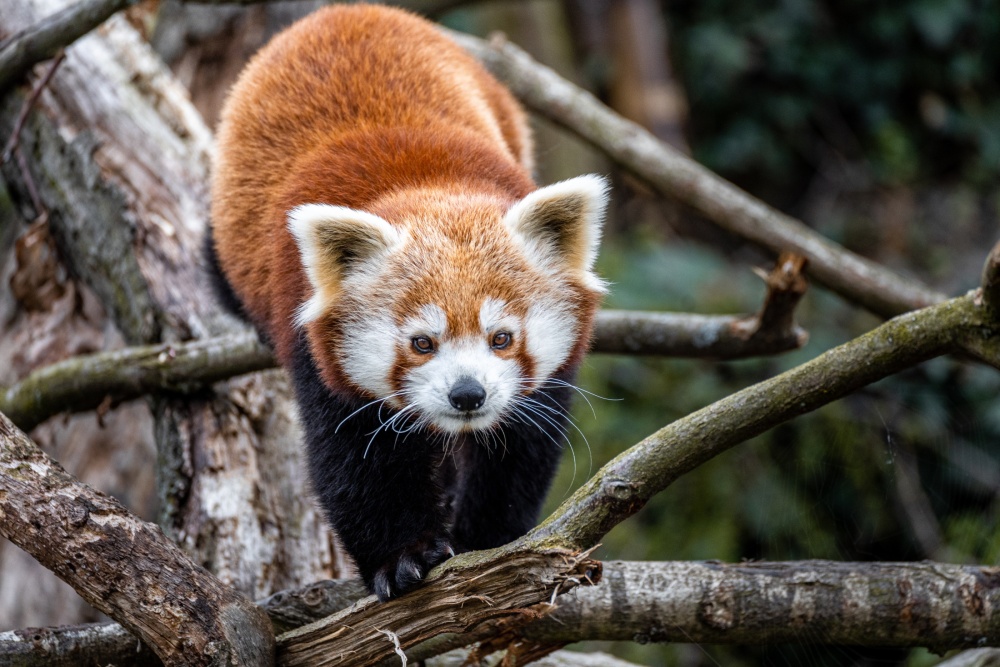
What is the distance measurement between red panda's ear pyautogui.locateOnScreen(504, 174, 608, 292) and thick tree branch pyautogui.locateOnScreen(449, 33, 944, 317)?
1.50m

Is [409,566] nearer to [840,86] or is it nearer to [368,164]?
[368,164]

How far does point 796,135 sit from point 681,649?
4.70 meters

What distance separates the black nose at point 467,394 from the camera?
2221 mm

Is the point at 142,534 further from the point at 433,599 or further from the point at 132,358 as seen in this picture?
the point at 132,358

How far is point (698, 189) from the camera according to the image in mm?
4105

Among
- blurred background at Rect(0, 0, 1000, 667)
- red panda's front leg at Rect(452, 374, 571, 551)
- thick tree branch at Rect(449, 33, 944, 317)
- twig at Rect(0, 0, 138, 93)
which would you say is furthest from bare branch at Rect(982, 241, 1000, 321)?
twig at Rect(0, 0, 138, 93)

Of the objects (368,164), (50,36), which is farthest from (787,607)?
(50,36)

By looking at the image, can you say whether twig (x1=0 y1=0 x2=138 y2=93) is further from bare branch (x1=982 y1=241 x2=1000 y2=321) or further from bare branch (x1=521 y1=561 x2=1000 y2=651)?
bare branch (x1=982 y1=241 x2=1000 y2=321)

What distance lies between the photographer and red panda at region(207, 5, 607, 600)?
2.32 meters

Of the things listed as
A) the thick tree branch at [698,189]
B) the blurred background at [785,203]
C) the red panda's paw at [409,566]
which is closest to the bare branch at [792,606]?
the red panda's paw at [409,566]

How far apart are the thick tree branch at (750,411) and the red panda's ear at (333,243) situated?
2.55 feet

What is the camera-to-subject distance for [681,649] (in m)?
4.82

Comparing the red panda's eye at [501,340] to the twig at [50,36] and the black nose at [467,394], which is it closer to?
the black nose at [467,394]

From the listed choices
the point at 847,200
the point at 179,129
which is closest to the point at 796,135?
the point at 847,200
